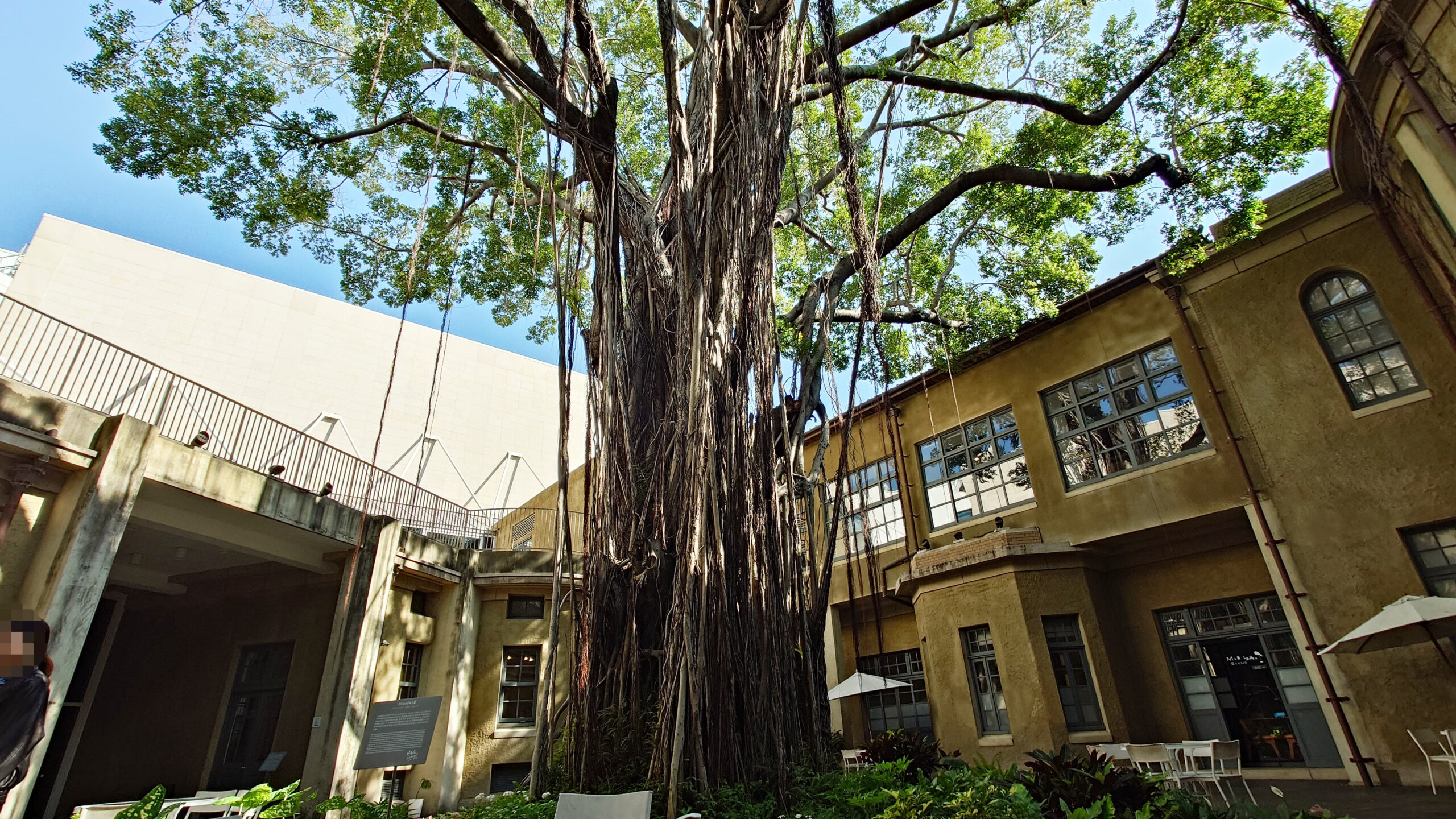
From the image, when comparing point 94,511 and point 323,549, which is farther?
point 323,549

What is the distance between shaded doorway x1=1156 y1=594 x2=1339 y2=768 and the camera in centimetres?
739

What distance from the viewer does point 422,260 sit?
8.30 m

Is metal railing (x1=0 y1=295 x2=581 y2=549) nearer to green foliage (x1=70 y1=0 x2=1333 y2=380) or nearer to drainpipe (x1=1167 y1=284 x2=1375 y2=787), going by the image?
green foliage (x1=70 y1=0 x2=1333 y2=380)

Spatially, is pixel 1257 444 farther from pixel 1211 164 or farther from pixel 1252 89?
pixel 1252 89

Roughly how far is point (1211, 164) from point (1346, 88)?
1.76m

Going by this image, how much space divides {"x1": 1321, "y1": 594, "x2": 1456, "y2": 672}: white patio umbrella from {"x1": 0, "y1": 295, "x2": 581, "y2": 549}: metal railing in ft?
28.7

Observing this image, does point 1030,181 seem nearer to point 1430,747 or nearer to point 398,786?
point 1430,747

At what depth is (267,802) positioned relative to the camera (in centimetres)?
555

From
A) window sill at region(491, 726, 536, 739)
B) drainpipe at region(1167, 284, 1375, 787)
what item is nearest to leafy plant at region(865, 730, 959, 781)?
drainpipe at region(1167, 284, 1375, 787)

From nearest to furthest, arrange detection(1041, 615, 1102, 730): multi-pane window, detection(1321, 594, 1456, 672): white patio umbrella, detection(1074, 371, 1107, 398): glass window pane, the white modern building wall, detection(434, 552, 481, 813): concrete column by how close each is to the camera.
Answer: detection(1321, 594, 1456, 672): white patio umbrella
detection(1041, 615, 1102, 730): multi-pane window
detection(1074, 371, 1107, 398): glass window pane
detection(434, 552, 481, 813): concrete column
the white modern building wall

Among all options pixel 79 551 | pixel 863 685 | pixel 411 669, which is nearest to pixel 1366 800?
pixel 863 685

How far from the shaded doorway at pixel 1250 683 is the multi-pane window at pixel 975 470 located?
Result: 103 inches

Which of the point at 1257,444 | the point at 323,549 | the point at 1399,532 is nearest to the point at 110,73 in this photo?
the point at 323,549

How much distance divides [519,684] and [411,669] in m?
1.63
